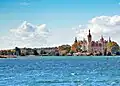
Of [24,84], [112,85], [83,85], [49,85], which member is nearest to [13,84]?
[24,84]

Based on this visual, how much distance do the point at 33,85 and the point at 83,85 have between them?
21.3 feet

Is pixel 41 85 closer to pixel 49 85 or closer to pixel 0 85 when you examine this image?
pixel 49 85

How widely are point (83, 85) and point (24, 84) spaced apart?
8.04 metres

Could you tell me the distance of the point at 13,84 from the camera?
194 feet

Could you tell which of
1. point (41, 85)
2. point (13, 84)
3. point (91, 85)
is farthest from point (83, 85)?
point (13, 84)

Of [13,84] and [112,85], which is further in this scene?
[13,84]

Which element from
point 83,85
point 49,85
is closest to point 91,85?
point 83,85

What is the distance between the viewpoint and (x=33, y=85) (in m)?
57.8

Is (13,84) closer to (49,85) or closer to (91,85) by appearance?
(49,85)

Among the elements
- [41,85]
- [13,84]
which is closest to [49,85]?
[41,85]

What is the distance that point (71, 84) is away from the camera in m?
58.3

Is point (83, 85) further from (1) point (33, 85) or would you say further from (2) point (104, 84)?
(1) point (33, 85)

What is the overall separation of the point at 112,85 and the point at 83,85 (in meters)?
3.71

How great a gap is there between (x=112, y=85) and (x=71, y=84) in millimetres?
5690
